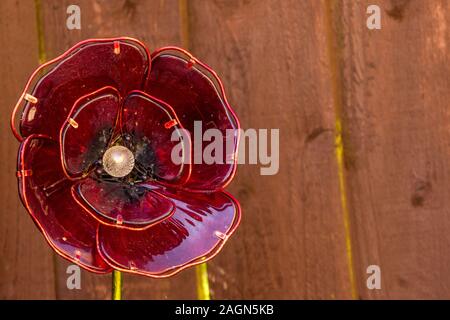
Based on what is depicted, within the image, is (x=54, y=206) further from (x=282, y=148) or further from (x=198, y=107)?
(x=282, y=148)

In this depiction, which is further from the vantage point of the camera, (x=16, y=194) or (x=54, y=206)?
(x=16, y=194)

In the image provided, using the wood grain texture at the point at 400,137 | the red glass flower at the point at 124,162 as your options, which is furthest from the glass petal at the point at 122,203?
the wood grain texture at the point at 400,137

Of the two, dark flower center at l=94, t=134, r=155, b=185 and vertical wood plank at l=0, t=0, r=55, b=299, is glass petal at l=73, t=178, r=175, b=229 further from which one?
vertical wood plank at l=0, t=0, r=55, b=299

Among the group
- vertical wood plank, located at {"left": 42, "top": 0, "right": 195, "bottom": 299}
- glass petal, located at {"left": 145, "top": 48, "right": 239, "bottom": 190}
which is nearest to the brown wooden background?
vertical wood plank, located at {"left": 42, "top": 0, "right": 195, "bottom": 299}

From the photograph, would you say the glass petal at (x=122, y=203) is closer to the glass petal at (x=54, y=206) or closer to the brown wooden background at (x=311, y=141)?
the glass petal at (x=54, y=206)

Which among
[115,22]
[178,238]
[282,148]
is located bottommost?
[178,238]

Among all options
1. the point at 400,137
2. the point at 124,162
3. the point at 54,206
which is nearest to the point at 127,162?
the point at 124,162
